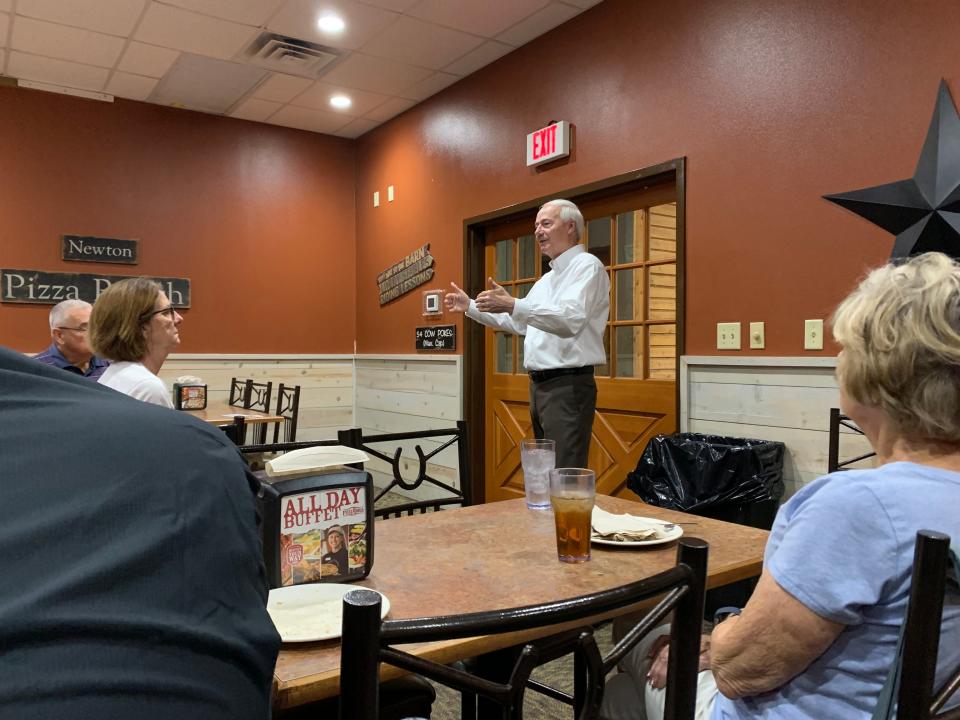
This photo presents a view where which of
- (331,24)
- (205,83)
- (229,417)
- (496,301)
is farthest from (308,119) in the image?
(496,301)

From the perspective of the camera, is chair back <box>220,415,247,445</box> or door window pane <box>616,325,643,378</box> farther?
door window pane <box>616,325,643,378</box>

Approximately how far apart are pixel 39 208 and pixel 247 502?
17.1ft

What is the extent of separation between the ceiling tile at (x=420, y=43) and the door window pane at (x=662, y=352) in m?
1.98

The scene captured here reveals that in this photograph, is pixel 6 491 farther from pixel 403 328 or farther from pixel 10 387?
pixel 403 328

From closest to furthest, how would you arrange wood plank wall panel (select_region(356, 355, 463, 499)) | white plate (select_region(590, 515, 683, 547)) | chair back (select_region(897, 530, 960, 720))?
1. chair back (select_region(897, 530, 960, 720))
2. white plate (select_region(590, 515, 683, 547))
3. wood plank wall panel (select_region(356, 355, 463, 499))

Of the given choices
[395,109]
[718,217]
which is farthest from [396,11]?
[718,217]

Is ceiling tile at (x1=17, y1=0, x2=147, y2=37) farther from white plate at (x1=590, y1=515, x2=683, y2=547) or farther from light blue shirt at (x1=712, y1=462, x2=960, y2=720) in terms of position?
light blue shirt at (x1=712, y1=462, x2=960, y2=720)

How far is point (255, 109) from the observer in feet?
17.3

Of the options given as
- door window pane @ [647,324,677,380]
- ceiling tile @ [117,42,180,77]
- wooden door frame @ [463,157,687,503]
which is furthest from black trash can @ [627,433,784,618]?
ceiling tile @ [117,42,180,77]

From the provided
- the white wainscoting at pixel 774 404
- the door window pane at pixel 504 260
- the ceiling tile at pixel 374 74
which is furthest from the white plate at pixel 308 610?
the ceiling tile at pixel 374 74

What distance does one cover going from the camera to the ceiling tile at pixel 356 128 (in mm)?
5516

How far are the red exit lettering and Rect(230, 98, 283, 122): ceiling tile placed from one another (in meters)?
2.18

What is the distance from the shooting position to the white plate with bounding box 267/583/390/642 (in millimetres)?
889

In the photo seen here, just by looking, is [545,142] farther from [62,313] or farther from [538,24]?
[62,313]
